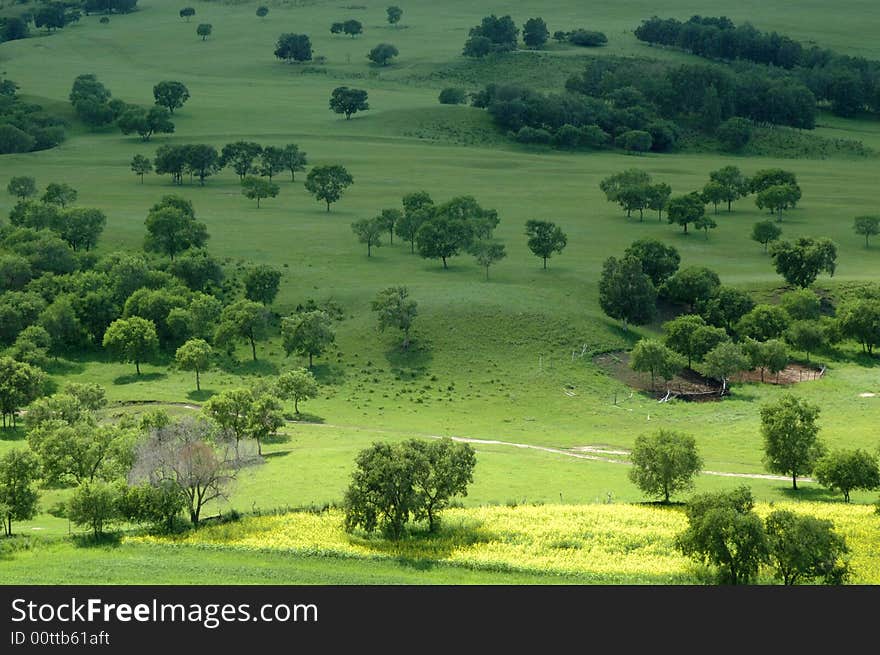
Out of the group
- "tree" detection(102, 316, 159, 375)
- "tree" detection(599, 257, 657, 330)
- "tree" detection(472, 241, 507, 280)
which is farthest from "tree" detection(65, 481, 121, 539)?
"tree" detection(472, 241, 507, 280)

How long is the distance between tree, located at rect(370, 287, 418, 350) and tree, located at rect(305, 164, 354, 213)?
57.9m

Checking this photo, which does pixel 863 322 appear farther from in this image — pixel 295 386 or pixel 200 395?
pixel 200 395

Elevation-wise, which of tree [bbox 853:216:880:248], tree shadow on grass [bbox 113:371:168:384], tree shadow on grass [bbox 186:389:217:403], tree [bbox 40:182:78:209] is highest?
tree [bbox 40:182:78:209]

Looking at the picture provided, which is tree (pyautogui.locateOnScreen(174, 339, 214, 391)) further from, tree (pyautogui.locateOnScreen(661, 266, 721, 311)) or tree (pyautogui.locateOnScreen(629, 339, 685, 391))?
tree (pyautogui.locateOnScreen(661, 266, 721, 311))

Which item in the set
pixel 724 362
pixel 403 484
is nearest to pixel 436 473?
pixel 403 484

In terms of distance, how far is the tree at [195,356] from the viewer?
417ft

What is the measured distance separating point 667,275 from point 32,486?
89345mm

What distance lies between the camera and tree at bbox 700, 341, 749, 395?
130 metres

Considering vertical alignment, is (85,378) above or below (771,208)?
below

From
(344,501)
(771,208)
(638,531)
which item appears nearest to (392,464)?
(344,501)

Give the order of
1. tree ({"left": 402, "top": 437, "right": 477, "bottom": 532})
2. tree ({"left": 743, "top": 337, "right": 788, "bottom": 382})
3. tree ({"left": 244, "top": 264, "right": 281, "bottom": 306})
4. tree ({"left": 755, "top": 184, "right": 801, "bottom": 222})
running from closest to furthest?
1. tree ({"left": 402, "top": 437, "right": 477, "bottom": 532})
2. tree ({"left": 743, "top": 337, "right": 788, "bottom": 382})
3. tree ({"left": 244, "top": 264, "right": 281, "bottom": 306})
4. tree ({"left": 755, "top": 184, "right": 801, "bottom": 222})

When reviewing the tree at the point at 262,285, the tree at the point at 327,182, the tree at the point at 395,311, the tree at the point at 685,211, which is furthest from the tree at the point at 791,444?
the tree at the point at 327,182

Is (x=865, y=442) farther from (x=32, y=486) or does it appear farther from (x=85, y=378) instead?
(x=85, y=378)

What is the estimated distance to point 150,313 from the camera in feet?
464
